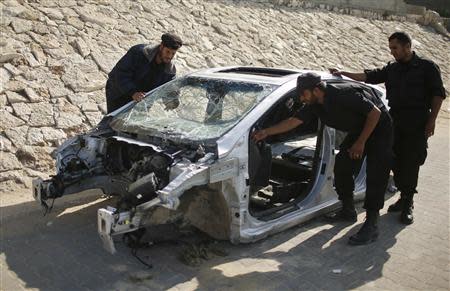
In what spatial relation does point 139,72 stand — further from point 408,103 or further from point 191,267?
point 408,103

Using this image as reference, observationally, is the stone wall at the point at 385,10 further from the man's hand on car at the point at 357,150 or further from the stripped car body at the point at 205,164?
the man's hand on car at the point at 357,150

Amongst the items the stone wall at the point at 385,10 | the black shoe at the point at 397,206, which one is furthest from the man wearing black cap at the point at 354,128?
the stone wall at the point at 385,10

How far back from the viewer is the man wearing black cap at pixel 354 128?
4.13 m

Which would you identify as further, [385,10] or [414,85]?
[385,10]

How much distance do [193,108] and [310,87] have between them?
120 cm

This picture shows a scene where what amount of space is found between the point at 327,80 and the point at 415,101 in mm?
913

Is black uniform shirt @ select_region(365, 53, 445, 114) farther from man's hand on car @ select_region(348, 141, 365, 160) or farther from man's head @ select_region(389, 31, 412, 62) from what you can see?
man's hand on car @ select_region(348, 141, 365, 160)

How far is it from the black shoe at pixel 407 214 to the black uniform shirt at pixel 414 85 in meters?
0.95

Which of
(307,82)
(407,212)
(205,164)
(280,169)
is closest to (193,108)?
(205,164)

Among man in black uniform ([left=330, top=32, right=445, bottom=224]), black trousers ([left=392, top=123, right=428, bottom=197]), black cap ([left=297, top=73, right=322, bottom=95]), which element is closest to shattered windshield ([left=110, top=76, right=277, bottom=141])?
black cap ([left=297, top=73, right=322, bottom=95])

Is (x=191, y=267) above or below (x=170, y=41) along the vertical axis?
below

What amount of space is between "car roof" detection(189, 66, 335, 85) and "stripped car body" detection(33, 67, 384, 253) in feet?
0.03

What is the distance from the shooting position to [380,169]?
4.41 meters

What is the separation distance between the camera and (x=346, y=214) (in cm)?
488
